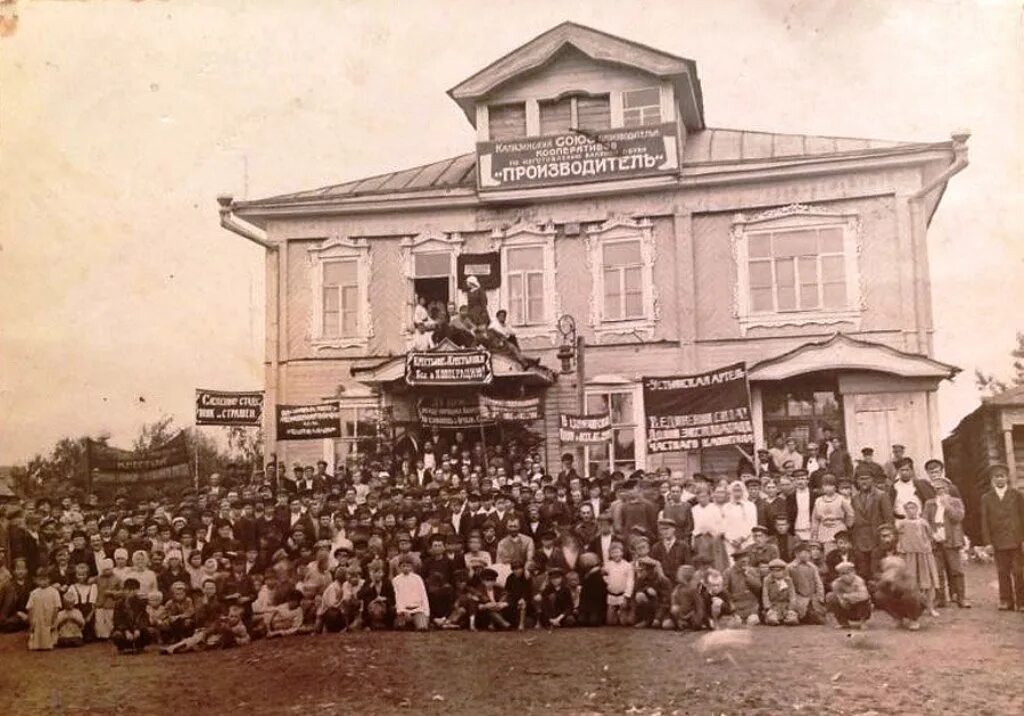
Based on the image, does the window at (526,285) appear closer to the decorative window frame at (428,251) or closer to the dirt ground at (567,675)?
the decorative window frame at (428,251)

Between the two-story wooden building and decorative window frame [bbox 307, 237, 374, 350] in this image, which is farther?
decorative window frame [bbox 307, 237, 374, 350]

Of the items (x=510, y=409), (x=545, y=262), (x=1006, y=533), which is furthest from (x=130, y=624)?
(x=1006, y=533)

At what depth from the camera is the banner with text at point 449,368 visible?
6797mm

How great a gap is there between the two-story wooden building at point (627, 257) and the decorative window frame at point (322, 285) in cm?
2

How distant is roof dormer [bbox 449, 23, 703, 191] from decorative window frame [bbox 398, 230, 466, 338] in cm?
51

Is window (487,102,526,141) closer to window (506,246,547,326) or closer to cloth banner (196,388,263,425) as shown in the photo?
window (506,246,547,326)

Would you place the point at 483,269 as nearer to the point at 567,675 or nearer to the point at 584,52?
the point at 584,52

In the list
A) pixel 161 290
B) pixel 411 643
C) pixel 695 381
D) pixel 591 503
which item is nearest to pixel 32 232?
pixel 161 290

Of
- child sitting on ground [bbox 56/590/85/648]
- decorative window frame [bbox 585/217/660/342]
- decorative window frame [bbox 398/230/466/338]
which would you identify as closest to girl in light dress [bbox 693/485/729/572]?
decorative window frame [bbox 585/217/660/342]

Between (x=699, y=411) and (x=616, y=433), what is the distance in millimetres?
654

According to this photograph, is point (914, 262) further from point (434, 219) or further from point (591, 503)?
point (434, 219)

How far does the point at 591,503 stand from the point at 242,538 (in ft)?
8.49

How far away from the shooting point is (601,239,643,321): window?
704 centimetres

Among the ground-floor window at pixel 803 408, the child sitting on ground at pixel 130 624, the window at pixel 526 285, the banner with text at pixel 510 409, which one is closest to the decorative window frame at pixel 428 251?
the window at pixel 526 285
